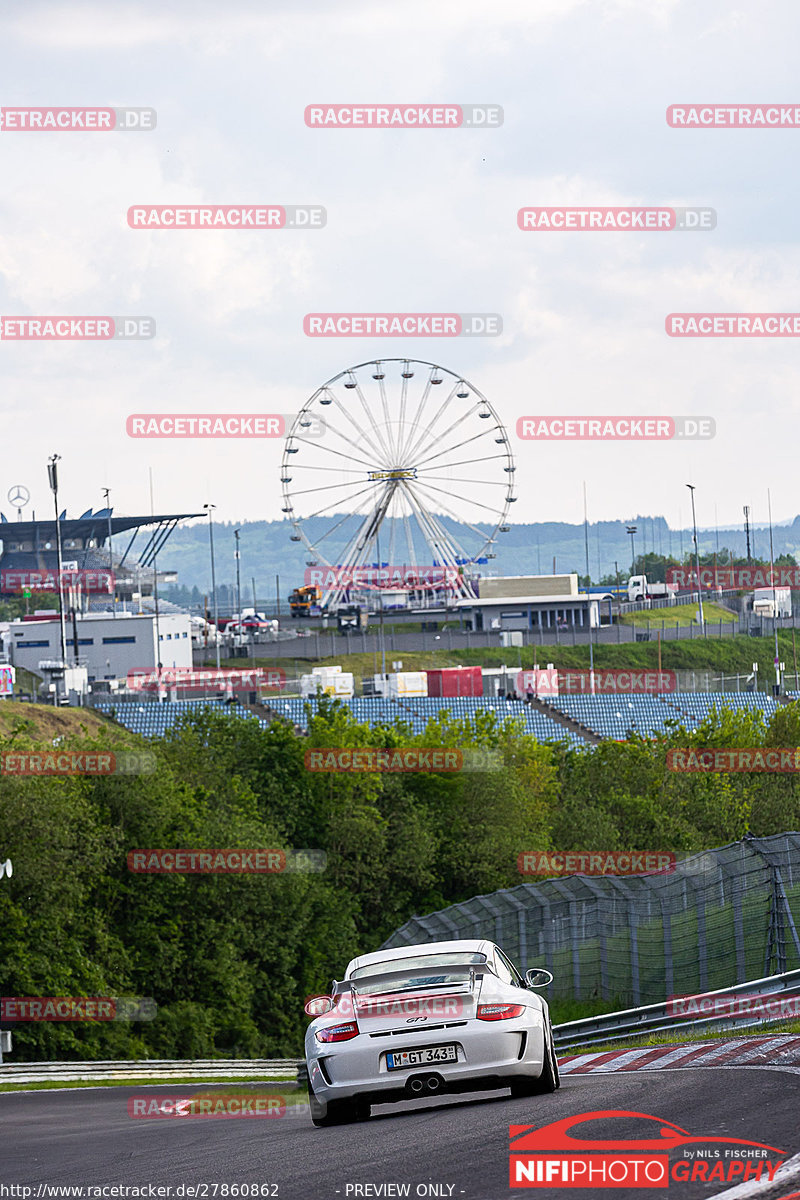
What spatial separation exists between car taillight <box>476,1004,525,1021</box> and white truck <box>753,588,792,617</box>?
114 meters

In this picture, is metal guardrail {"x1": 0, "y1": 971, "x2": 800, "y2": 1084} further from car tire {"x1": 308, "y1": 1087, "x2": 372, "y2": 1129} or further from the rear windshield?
car tire {"x1": 308, "y1": 1087, "x2": 372, "y2": 1129}

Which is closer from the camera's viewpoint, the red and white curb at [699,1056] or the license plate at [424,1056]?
the license plate at [424,1056]

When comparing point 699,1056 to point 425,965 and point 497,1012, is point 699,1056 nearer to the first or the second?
point 425,965

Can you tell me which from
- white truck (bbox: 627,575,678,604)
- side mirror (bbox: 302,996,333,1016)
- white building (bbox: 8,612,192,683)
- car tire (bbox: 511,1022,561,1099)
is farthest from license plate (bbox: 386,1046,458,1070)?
white truck (bbox: 627,575,678,604)

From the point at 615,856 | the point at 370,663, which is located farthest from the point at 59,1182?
the point at 370,663

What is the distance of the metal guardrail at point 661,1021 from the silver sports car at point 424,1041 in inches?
183

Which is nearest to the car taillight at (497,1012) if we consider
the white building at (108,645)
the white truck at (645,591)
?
the white building at (108,645)

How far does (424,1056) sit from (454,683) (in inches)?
2764

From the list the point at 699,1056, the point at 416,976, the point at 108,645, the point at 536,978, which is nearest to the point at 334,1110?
the point at 416,976

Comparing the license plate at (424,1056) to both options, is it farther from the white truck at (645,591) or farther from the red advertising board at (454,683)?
the white truck at (645,591)

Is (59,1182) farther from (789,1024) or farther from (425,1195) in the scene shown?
(789,1024)

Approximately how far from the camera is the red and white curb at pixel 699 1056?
35.0 ft

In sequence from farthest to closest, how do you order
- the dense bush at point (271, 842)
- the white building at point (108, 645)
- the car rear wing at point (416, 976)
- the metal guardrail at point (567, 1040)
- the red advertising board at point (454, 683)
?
the white building at point (108, 645)
the red advertising board at point (454, 683)
the dense bush at point (271, 842)
the metal guardrail at point (567, 1040)
the car rear wing at point (416, 976)

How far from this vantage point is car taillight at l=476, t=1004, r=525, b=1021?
9.30 m
